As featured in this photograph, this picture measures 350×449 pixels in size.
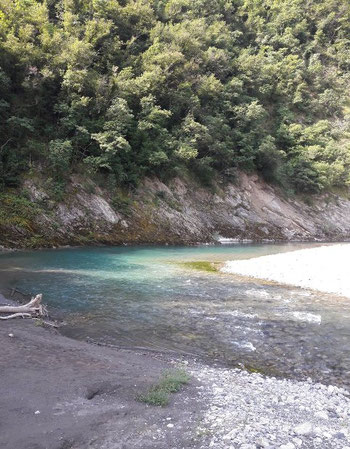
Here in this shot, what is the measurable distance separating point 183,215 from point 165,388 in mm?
30065

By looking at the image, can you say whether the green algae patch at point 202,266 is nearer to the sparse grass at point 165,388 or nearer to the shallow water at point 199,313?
the shallow water at point 199,313

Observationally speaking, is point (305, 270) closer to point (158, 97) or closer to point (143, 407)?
point (143, 407)

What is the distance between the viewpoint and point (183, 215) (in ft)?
119

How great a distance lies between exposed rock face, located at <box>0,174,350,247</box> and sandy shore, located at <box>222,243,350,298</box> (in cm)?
1177

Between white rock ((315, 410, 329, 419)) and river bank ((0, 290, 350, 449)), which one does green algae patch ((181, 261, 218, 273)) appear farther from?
white rock ((315, 410, 329, 419))

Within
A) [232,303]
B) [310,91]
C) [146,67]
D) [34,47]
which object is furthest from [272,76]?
[232,303]

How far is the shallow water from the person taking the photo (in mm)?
9195

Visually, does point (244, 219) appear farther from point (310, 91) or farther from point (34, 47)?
point (310, 91)

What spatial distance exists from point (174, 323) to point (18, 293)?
6413mm

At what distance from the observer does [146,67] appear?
38344 millimetres

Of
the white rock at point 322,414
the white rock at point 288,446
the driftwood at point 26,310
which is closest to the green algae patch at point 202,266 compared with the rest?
the driftwood at point 26,310

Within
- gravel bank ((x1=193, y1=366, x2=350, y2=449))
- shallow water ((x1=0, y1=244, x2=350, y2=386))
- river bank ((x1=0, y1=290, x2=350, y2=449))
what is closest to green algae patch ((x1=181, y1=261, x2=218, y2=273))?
shallow water ((x1=0, y1=244, x2=350, y2=386))

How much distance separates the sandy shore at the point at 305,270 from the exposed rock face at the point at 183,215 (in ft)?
38.6

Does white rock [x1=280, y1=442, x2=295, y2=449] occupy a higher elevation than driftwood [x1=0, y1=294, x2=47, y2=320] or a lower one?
lower
